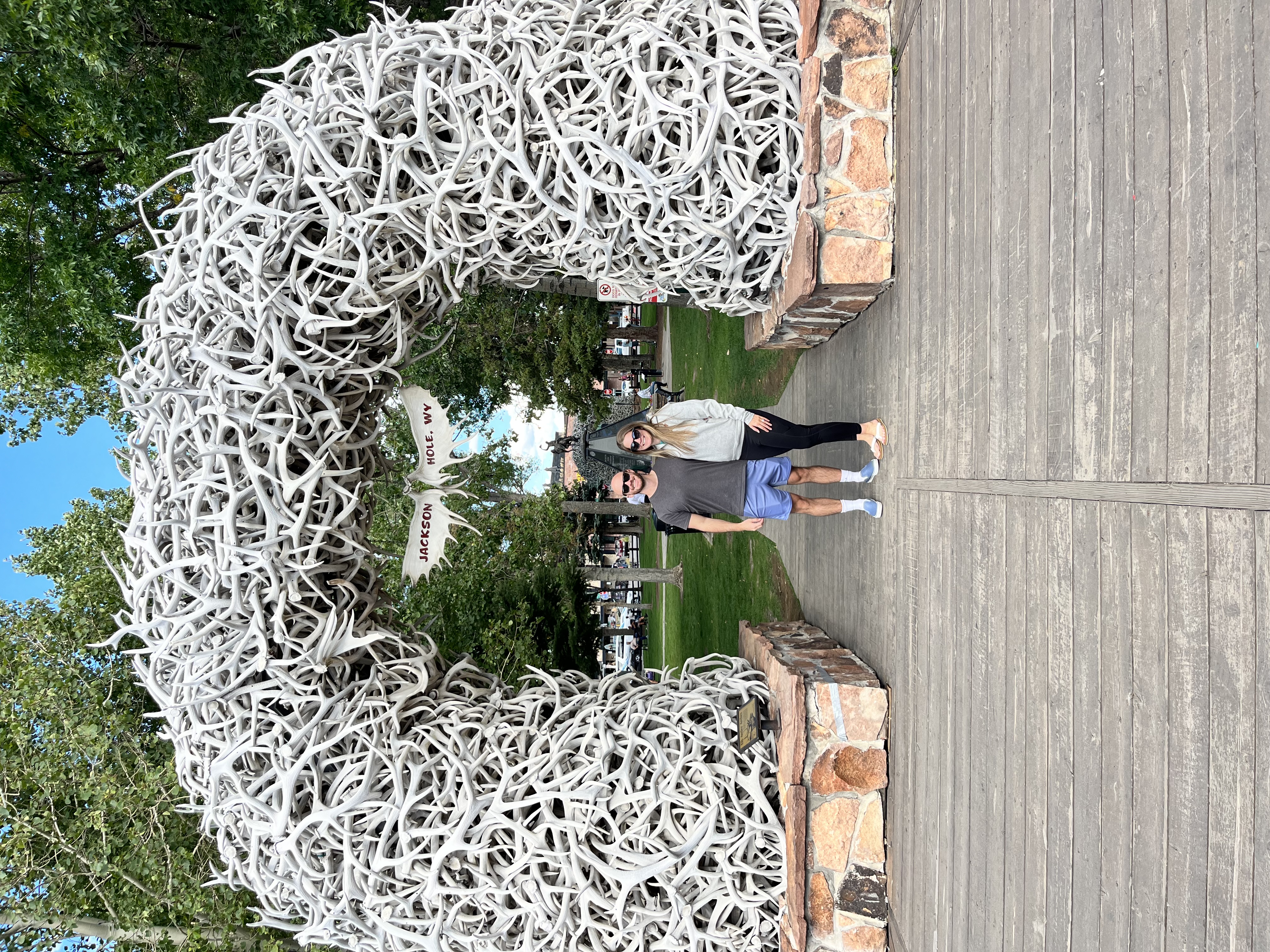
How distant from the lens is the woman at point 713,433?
5.15 m

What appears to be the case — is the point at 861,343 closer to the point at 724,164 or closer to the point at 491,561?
the point at 724,164

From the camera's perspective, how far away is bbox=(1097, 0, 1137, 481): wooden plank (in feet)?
7.71

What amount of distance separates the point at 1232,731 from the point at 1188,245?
1326mm

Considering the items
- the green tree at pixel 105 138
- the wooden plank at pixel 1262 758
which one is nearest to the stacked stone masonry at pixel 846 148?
the wooden plank at pixel 1262 758

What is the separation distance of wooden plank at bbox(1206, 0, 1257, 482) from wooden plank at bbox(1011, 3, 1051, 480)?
30.8 inches

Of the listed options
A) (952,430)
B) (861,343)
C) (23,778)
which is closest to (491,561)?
(23,778)

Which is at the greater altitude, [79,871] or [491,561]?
[491,561]

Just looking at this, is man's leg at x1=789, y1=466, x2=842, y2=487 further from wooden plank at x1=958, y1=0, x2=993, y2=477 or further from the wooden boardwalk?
wooden plank at x1=958, y1=0, x2=993, y2=477

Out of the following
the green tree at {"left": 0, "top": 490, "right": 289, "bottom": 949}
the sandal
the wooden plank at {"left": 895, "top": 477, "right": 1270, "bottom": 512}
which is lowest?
the green tree at {"left": 0, "top": 490, "right": 289, "bottom": 949}

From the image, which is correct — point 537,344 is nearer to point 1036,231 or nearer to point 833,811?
point 833,811

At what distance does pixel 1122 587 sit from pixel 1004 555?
30.2 inches

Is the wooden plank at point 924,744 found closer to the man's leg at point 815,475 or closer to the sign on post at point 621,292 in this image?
the man's leg at point 815,475

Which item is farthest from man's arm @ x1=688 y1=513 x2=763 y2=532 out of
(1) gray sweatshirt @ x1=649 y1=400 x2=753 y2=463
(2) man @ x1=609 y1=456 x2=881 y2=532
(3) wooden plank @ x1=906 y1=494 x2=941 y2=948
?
(3) wooden plank @ x1=906 y1=494 x2=941 y2=948

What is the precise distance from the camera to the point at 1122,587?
2.34m
